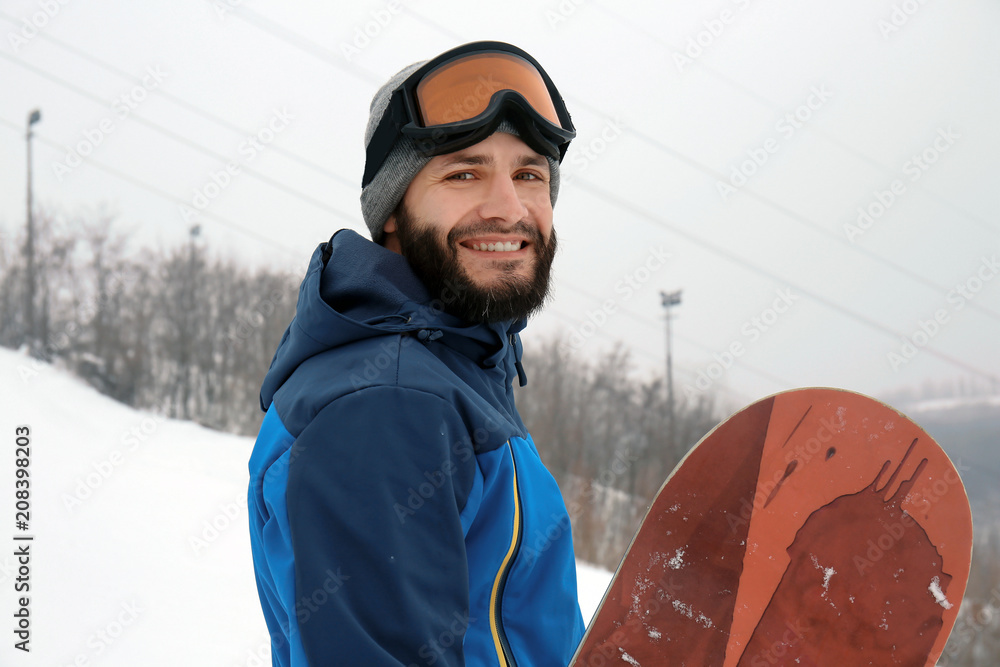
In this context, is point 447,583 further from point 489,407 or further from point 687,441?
point 687,441

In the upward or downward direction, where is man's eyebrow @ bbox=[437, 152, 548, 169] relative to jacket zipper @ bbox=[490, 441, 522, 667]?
upward

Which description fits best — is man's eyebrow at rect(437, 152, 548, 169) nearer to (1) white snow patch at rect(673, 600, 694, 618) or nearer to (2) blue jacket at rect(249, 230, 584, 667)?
(2) blue jacket at rect(249, 230, 584, 667)

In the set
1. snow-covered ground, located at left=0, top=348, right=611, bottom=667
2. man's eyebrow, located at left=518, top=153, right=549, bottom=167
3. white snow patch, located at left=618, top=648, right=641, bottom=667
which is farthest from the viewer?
snow-covered ground, located at left=0, top=348, right=611, bottom=667

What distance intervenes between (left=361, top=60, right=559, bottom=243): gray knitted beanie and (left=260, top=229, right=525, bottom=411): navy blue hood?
0.16 m

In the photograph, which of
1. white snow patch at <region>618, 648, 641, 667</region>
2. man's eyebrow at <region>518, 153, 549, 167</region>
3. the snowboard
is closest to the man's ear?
man's eyebrow at <region>518, 153, 549, 167</region>

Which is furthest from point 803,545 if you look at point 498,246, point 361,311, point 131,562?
point 131,562

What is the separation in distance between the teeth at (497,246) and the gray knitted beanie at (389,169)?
197 mm

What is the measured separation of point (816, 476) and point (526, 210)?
2.59 ft

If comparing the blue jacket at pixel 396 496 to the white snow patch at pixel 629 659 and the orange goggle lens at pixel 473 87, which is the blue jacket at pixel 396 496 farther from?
the orange goggle lens at pixel 473 87

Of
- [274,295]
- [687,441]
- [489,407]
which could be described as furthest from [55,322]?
[489,407]

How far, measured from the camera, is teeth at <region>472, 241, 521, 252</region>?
1175 mm

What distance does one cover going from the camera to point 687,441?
25.4m

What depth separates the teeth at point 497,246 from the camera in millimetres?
1175

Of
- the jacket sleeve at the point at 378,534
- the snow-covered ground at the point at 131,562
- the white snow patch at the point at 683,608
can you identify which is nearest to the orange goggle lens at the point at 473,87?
the jacket sleeve at the point at 378,534
